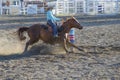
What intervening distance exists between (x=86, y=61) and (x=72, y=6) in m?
28.4

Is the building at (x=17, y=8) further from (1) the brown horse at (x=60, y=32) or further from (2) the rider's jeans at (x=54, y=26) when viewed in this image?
(2) the rider's jeans at (x=54, y=26)

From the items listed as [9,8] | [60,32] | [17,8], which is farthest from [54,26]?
[9,8]

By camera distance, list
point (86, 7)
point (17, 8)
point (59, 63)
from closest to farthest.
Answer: point (59, 63) → point (86, 7) → point (17, 8)

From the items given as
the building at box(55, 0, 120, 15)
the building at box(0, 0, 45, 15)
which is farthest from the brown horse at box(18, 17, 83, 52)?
the building at box(0, 0, 45, 15)

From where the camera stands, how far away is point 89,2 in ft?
122

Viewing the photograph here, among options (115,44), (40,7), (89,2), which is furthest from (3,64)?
(40,7)

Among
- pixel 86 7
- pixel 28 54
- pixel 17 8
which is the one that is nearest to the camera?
pixel 28 54

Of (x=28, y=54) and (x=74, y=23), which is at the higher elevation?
(x=74, y=23)

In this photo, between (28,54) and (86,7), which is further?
(86,7)

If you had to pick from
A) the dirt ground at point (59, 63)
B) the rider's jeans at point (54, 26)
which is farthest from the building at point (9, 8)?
the rider's jeans at point (54, 26)

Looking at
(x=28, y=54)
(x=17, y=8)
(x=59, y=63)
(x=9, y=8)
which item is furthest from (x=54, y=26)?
(x=9, y=8)

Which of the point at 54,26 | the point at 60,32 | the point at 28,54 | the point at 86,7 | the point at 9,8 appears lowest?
the point at 28,54

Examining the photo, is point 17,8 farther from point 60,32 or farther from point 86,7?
point 60,32

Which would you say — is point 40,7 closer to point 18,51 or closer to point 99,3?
point 99,3
